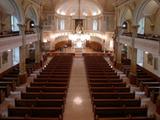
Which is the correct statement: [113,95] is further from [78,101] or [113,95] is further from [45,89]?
[45,89]

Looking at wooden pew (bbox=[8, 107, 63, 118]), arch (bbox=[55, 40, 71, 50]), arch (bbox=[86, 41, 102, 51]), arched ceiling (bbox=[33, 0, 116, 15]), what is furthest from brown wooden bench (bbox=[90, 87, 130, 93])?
arch (bbox=[55, 40, 71, 50])

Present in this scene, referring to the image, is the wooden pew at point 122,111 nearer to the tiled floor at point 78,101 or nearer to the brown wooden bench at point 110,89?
the tiled floor at point 78,101

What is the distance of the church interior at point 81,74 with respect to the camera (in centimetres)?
1297

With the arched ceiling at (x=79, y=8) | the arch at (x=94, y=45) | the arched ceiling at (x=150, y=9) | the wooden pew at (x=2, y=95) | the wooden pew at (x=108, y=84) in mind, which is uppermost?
the arched ceiling at (x=79, y=8)

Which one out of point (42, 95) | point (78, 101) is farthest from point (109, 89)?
point (42, 95)

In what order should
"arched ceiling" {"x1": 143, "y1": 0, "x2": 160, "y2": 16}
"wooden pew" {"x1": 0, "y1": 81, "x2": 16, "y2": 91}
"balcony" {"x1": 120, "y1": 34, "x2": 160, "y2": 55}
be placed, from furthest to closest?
"arched ceiling" {"x1": 143, "y1": 0, "x2": 160, "y2": 16} → "wooden pew" {"x1": 0, "y1": 81, "x2": 16, "y2": 91} → "balcony" {"x1": 120, "y1": 34, "x2": 160, "y2": 55}

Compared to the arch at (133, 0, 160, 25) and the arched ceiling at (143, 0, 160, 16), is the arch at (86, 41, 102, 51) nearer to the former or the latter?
the arched ceiling at (143, 0, 160, 16)

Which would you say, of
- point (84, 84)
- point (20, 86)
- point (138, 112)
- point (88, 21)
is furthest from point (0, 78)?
point (88, 21)

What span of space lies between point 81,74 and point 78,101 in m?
9.61

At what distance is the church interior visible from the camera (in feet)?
42.5

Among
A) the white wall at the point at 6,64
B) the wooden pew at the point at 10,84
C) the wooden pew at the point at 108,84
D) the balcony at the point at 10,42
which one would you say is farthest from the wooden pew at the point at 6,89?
the white wall at the point at 6,64

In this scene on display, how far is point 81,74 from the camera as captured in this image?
25.8 metres

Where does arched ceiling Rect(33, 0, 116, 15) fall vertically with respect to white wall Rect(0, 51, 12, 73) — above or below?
above

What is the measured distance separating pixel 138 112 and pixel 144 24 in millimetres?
19274
